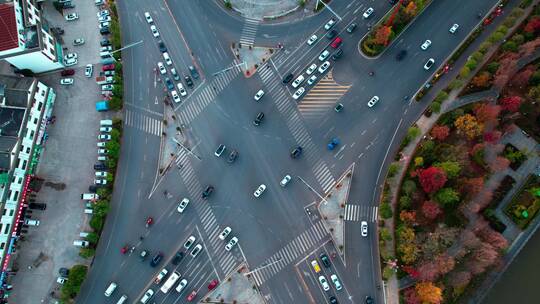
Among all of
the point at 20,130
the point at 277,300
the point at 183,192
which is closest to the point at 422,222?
the point at 277,300

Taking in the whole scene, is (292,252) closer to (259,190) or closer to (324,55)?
(259,190)

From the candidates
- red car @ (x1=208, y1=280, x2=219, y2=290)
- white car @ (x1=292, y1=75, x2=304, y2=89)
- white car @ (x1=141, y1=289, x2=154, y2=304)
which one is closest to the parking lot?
white car @ (x1=141, y1=289, x2=154, y2=304)

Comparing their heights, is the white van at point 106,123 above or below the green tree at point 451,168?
above

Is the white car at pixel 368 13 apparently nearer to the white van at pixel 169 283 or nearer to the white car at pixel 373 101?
the white car at pixel 373 101

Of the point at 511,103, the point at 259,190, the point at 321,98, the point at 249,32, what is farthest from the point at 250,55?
the point at 511,103

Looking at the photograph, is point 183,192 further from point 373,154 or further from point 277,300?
point 373,154

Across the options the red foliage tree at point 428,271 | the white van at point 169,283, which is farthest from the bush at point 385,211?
the white van at point 169,283
